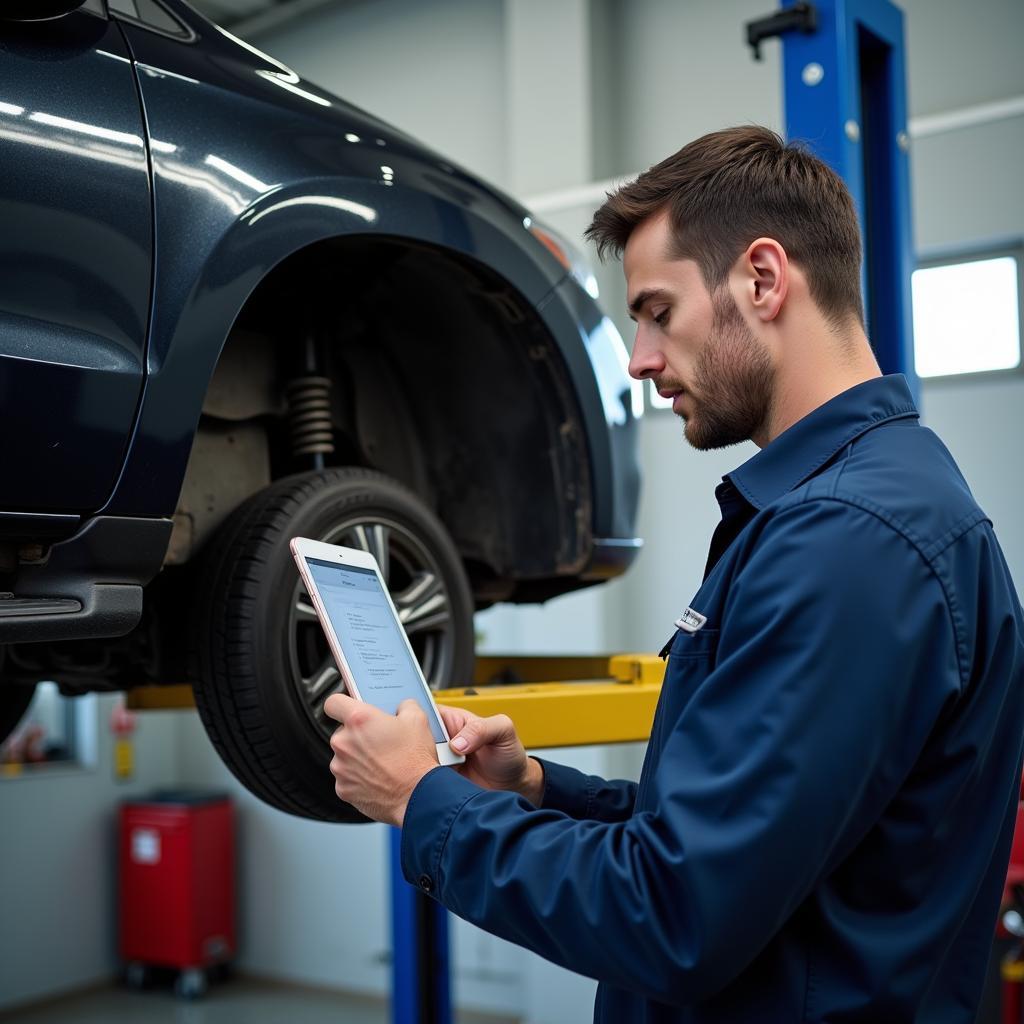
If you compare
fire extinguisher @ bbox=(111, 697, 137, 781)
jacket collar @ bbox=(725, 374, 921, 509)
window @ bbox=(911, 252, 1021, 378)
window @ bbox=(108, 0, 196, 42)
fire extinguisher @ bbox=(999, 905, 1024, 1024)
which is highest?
window @ bbox=(911, 252, 1021, 378)

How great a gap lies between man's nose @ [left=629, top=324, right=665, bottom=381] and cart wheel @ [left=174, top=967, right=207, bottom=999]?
5.66m

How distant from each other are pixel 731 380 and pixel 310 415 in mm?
996

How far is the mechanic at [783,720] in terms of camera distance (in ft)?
2.69

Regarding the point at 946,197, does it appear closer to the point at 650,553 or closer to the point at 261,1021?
the point at 650,553

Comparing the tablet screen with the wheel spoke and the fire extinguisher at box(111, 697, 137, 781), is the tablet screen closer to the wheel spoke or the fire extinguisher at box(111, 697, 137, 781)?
the wheel spoke

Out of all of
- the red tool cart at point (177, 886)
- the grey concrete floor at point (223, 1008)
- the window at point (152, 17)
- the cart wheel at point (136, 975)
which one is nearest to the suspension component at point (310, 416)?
the window at point (152, 17)

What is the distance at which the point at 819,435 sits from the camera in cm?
101

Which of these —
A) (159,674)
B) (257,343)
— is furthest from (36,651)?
(257,343)

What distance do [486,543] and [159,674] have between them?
25.5 inches

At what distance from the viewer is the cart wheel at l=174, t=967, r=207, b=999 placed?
19.5 ft

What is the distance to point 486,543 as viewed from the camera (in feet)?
7.12

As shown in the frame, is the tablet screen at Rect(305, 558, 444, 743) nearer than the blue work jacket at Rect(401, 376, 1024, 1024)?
No

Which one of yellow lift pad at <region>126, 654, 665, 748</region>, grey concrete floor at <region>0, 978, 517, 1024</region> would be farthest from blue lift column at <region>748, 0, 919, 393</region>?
grey concrete floor at <region>0, 978, 517, 1024</region>

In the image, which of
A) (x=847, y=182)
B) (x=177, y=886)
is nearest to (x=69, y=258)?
(x=847, y=182)
